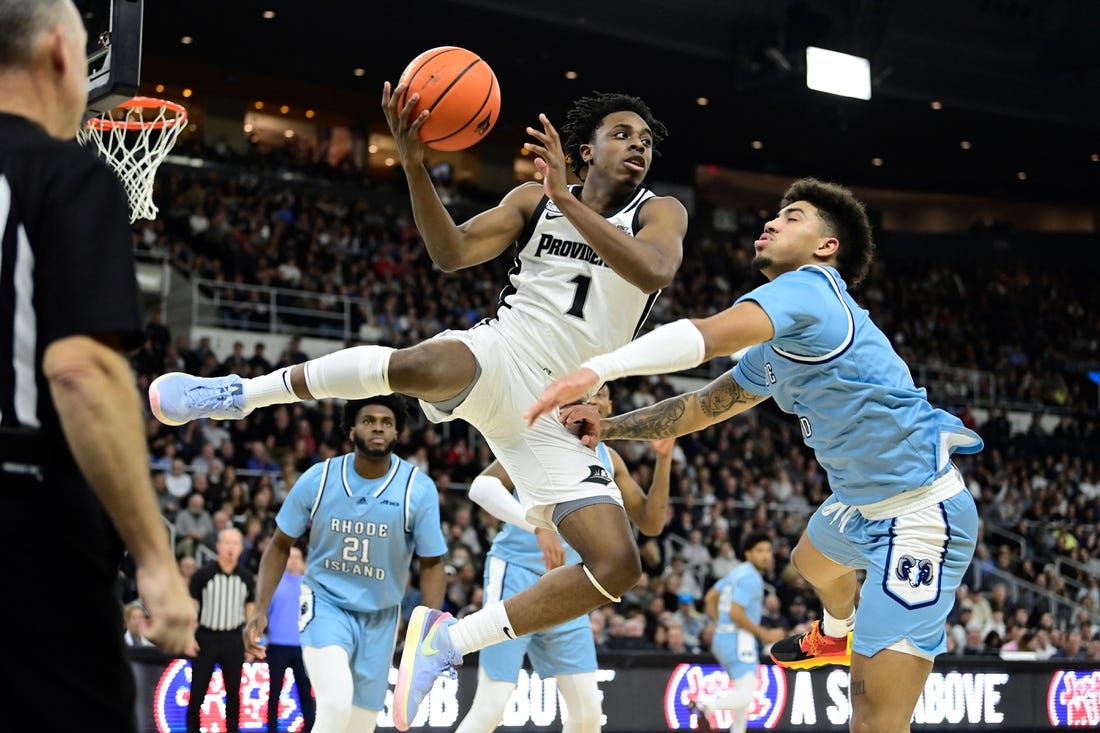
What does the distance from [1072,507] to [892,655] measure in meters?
20.9

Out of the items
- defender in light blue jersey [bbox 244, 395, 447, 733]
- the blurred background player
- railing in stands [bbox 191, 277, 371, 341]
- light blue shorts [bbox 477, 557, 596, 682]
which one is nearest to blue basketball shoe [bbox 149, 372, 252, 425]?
defender in light blue jersey [bbox 244, 395, 447, 733]

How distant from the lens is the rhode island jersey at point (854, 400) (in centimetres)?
504

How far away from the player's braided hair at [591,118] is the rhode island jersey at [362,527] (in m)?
2.21

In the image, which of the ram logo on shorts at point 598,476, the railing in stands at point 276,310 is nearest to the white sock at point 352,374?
the ram logo on shorts at point 598,476

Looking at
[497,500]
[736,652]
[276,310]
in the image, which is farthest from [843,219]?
[276,310]

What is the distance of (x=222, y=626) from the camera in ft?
32.6

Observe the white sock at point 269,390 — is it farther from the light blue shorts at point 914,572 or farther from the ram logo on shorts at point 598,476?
the light blue shorts at point 914,572

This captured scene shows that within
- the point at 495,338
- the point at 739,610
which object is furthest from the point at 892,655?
the point at 739,610

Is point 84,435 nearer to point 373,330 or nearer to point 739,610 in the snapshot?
point 739,610

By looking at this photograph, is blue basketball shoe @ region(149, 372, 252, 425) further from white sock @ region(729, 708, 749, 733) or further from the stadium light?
the stadium light

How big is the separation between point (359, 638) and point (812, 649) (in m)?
2.58

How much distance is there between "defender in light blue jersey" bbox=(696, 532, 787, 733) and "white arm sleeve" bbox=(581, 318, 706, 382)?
7.27 meters

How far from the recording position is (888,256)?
35.2 m

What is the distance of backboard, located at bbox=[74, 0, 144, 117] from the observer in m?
6.22
